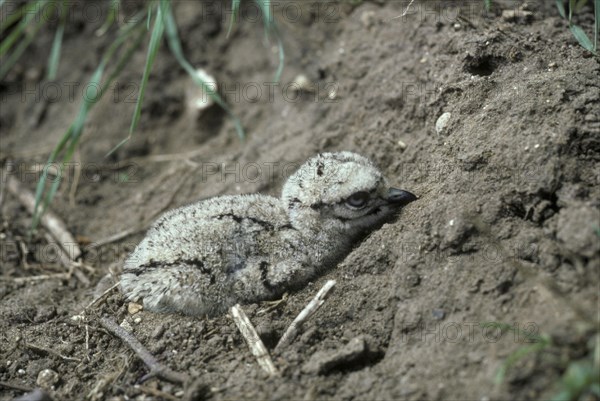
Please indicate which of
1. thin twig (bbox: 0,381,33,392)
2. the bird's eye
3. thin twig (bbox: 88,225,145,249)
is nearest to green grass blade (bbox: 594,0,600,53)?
the bird's eye

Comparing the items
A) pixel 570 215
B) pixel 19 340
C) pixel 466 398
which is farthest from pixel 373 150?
pixel 19 340

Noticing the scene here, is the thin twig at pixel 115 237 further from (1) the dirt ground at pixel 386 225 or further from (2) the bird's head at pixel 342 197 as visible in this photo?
(2) the bird's head at pixel 342 197

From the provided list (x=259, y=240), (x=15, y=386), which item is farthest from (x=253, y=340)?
(x=15, y=386)

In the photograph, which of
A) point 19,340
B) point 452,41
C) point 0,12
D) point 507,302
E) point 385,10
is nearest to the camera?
point 507,302

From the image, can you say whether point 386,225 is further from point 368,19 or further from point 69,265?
point 69,265

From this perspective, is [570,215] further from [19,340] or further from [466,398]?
[19,340]

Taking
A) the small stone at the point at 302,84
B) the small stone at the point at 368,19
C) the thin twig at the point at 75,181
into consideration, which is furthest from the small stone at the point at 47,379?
the small stone at the point at 368,19
